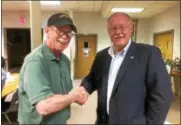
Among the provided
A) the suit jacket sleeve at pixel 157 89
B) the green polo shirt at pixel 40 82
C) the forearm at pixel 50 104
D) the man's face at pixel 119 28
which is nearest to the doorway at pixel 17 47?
the green polo shirt at pixel 40 82

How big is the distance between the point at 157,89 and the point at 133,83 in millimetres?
114

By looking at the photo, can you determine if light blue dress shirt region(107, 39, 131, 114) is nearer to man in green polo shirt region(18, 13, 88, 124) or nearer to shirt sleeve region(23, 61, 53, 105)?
man in green polo shirt region(18, 13, 88, 124)

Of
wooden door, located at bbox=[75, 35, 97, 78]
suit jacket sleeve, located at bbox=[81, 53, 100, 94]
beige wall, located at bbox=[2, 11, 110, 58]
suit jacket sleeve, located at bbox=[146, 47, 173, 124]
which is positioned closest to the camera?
beige wall, located at bbox=[2, 11, 110, 58]

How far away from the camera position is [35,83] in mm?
718

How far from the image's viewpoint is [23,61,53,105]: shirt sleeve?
717 millimetres

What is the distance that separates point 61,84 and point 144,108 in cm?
42

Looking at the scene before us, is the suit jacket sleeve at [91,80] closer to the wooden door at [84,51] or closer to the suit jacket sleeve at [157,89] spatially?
the wooden door at [84,51]

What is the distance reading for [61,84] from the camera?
0.86m

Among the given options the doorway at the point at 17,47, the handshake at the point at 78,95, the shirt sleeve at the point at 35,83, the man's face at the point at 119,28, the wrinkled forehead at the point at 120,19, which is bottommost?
the handshake at the point at 78,95

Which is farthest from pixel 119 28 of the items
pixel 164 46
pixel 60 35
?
pixel 164 46

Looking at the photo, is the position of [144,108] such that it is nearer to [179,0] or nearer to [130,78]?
[130,78]

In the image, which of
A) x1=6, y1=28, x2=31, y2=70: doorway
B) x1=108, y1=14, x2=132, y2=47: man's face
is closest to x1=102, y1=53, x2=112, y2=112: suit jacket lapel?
x1=108, y1=14, x2=132, y2=47: man's face

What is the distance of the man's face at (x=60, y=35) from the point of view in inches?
30.9

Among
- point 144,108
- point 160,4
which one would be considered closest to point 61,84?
point 144,108
